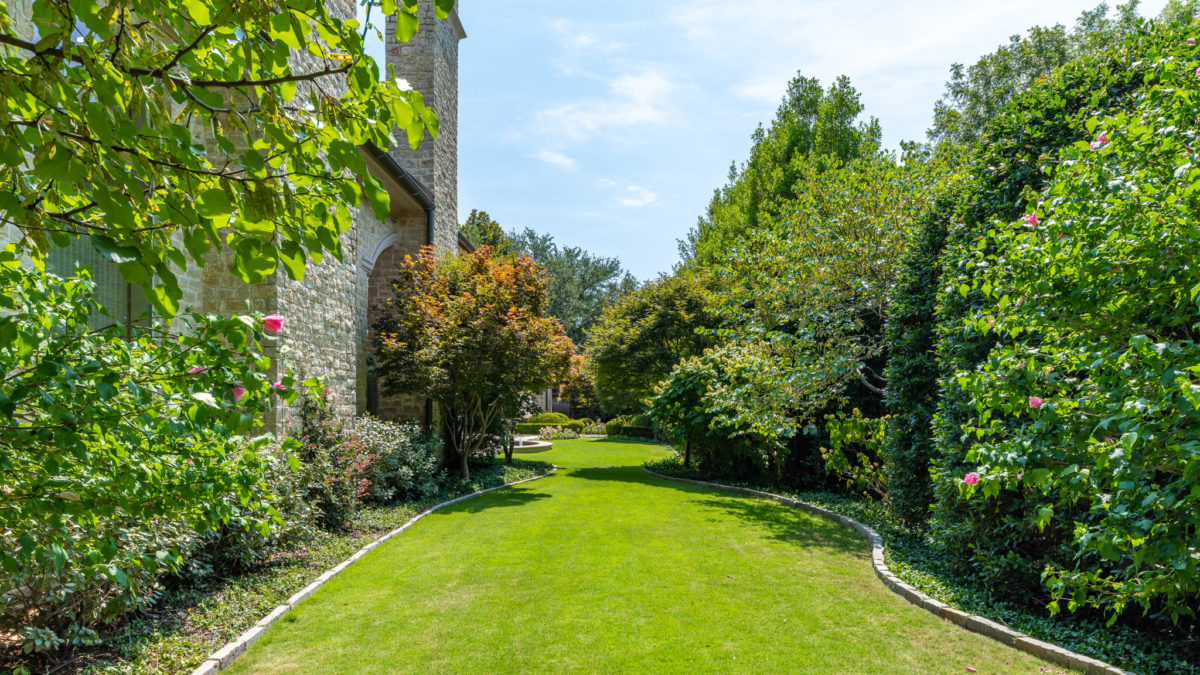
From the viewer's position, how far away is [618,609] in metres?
5.54

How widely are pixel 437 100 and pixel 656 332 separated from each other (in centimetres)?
896

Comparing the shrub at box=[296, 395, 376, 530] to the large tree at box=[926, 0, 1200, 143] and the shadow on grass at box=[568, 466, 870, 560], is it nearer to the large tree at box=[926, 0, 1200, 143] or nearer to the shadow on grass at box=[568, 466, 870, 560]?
the shadow on grass at box=[568, 466, 870, 560]

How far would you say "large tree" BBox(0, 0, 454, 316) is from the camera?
164 cm

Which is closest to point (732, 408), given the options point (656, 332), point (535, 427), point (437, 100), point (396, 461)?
point (396, 461)

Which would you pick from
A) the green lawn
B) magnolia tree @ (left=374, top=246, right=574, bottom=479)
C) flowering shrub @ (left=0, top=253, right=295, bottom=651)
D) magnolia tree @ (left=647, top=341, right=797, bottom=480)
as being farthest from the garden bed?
magnolia tree @ (left=647, top=341, right=797, bottom=480)

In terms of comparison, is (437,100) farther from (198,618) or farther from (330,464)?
(198,618)

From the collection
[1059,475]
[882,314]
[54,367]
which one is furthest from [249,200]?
[882,314]

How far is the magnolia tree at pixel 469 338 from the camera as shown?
41.9ft

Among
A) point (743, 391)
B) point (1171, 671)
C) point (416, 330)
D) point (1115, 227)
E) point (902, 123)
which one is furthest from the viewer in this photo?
point (902, 123)

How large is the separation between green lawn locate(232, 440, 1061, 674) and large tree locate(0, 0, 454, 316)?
3.55 metres

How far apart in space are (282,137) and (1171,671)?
583 centimetres

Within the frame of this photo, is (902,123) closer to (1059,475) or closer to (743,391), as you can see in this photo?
(743,391)

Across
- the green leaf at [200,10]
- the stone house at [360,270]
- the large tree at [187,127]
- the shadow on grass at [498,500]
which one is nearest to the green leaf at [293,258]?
the large tree at [187,127]

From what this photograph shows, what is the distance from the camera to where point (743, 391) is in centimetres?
997
